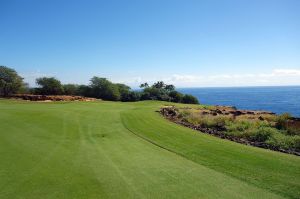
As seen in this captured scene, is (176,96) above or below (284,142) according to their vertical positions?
above

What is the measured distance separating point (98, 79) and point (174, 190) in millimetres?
73343

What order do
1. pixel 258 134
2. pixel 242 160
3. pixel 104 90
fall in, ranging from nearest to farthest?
pixel 242 160 → pixel 258 134 → pixel 104 90

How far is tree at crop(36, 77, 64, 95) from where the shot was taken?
67750 millimetres

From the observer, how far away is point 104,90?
74.1 metres

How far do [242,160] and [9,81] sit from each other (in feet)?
220

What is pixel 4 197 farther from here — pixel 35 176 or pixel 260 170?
pixel 260 170

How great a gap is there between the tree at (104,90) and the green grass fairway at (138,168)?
2293 inches

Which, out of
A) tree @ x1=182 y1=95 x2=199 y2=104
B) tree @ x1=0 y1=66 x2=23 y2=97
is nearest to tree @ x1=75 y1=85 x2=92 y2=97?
tree @ x1=0 y1=66 x2=23 y2=97

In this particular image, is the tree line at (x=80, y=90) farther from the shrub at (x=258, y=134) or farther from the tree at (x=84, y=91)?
the shrub at (x=258, y=134)

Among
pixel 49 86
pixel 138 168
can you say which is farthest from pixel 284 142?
pixel 49 86

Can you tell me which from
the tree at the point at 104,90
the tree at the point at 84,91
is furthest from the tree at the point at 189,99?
the tree at the point at 84,91

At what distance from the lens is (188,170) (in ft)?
29.0

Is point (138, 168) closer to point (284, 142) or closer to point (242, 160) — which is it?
point (242, 160)

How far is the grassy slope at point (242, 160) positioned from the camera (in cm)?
780
